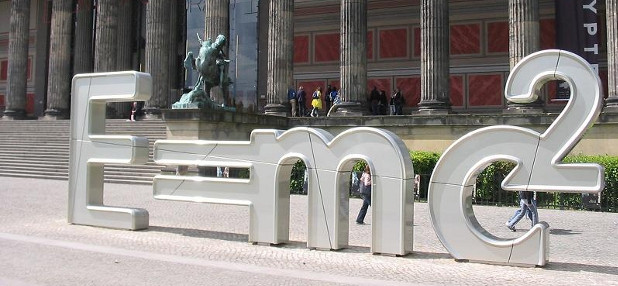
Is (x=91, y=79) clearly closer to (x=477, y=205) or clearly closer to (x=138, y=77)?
(x=138, y=77)

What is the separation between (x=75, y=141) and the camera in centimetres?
1069

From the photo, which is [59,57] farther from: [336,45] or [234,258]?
[234,258]

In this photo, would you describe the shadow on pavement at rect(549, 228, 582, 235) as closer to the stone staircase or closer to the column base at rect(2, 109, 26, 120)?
the stone staircase

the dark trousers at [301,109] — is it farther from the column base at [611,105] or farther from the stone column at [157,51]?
the column base at [611,105]

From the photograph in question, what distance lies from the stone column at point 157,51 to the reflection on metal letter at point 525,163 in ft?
72.3

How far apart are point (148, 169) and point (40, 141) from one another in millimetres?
9463

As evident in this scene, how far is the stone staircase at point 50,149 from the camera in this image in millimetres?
21453

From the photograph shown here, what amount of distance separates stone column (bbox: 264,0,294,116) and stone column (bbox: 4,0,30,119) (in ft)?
57.3

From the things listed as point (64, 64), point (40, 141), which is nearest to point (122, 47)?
point (64, 64)

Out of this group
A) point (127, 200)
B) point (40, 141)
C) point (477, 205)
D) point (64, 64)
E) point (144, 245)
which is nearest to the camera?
point (144, 245)

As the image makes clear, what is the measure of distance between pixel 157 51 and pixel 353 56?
10.3 meters

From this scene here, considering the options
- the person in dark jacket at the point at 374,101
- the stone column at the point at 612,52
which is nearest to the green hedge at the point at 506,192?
the stone column at the point at 612,52

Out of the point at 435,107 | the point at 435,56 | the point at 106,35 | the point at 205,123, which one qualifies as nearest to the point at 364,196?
the point at 205,123

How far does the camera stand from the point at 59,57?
105 ft
